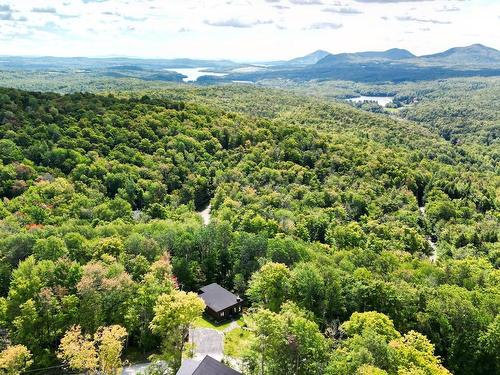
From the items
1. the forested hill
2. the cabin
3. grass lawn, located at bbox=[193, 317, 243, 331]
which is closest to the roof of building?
the forested hill

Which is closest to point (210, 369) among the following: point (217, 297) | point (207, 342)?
point (207, 342)

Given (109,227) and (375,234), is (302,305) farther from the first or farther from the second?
(375,234)

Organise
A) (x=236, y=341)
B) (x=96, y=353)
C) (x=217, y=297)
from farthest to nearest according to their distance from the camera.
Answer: (x=217, y=297) → (x=236, y=341) → (x=96, y=353)

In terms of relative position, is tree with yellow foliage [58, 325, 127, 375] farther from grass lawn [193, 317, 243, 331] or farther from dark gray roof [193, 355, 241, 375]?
grass lawn [193, 317, 243, 331]

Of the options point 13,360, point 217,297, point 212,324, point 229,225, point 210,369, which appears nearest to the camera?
point 210,369

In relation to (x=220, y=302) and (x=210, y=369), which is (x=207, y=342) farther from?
(x=210, y=369)

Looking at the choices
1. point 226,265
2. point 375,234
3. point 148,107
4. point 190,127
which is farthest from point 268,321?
point 148,107
